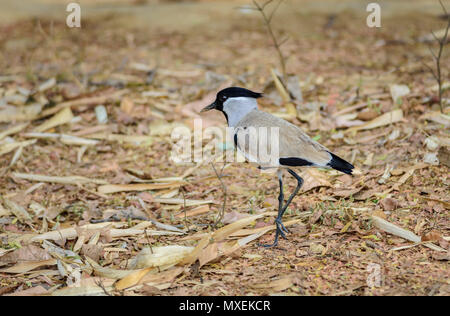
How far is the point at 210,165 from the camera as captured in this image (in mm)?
5422

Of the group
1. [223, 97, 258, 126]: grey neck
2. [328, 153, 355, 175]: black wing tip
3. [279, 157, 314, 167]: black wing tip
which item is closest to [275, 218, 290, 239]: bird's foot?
[279, 157, 314, 167]: black wing tip

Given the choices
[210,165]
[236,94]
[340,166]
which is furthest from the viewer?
[210,165]

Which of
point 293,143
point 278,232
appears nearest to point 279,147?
point 293,143

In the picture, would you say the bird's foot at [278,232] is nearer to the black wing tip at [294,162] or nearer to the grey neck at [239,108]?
the black wing tip at [294,162]

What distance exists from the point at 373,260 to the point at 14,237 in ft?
8.69

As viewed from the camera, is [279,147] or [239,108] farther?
[239,108]

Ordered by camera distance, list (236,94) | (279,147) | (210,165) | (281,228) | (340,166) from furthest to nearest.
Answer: (210,165)
(236,94)
(281,228)
(279,147)
(340,166)

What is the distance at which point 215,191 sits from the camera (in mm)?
4957

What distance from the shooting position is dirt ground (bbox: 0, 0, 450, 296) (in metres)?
3.54

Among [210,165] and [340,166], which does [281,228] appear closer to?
[340,166]

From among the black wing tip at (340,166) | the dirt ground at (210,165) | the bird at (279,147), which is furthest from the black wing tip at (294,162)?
the dirt ground at (210,165)

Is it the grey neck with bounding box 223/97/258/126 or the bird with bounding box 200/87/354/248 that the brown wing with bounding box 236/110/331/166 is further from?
the grey neck with bounding box 223/97/258/126

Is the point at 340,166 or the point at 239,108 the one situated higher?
the point at 239,108
